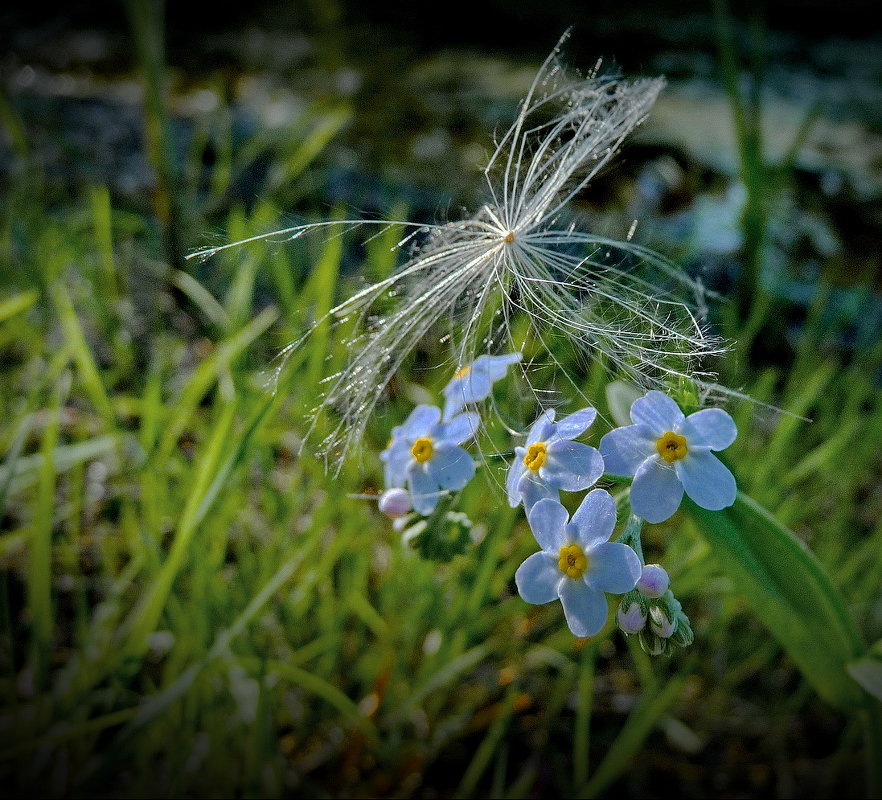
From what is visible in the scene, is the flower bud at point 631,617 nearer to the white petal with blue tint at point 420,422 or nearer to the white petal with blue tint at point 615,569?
the white petal with blue tint at point 615,569

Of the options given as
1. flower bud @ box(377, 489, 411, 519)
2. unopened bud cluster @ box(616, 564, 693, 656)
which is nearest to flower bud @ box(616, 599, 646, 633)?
unopened bud cluster @ box(616, 564, 693, 656)

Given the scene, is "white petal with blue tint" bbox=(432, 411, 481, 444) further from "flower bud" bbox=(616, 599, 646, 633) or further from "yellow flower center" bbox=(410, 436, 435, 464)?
"flower bud" bbox=(616, 599, 646, 633)

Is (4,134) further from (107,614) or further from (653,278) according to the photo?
(653,278)

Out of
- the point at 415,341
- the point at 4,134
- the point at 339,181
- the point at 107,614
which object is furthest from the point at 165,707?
the point at 4,134

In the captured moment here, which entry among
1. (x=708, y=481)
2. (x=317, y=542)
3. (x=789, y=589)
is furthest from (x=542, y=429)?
(x=317, y=542)

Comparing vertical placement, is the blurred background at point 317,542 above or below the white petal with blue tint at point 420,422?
below

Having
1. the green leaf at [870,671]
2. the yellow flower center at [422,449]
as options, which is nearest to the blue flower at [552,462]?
the yellow flower center at [422,449]

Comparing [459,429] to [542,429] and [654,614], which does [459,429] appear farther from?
[654,614]
